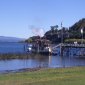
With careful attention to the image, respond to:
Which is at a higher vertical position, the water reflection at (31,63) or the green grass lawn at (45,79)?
the water reflection at (31,63)

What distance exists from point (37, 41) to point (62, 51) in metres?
11.9

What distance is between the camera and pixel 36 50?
137500 millimetres

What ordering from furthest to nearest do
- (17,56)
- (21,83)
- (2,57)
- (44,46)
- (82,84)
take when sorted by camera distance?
(44,46) → (17,56) → (2,57) → (21,83) → (82,84)

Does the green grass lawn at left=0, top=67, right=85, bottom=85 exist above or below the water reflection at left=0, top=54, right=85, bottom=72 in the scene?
below

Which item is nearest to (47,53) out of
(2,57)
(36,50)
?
(36,50)

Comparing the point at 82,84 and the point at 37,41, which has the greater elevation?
the point at 37,41

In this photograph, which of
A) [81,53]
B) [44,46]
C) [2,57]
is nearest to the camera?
[2,57]

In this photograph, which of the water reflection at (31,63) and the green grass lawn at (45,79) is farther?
the water reflection at (31,63)

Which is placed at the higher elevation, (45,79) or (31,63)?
(31,63)

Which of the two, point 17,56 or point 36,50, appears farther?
point 36,50

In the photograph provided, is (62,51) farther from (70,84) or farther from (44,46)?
(70,84)

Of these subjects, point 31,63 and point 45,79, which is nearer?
point 45,79

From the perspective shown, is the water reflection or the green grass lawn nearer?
the green grass lawn

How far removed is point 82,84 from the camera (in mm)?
28797
